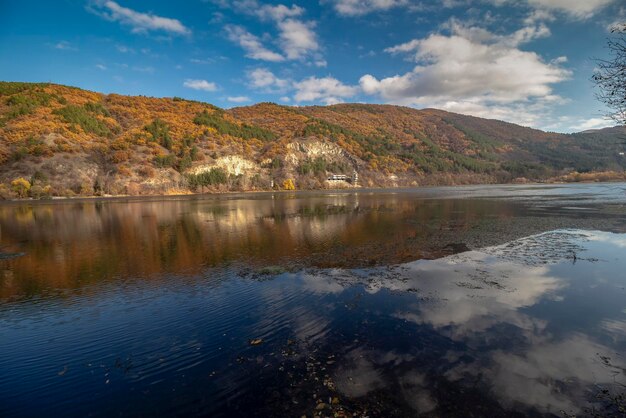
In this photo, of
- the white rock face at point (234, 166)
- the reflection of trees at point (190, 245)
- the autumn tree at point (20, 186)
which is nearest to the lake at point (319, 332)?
the reflection of trees at point (190, 245)

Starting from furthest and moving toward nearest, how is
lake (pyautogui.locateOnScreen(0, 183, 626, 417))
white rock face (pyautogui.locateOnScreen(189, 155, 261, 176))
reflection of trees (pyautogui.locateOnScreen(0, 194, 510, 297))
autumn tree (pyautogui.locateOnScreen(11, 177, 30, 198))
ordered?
1. white rock face (pyautogui.locateOnScreen(189, 155, 261, 176))
2. autumn tree (pyautogui.locateOnScreen(11, 177, 30, 198))
3. reflection of trees (pyautogui.locateOnScreen(0, 194, 510, 297))
4. lake (pyautogui.locateOnScreen(0, 183, 626, 417))

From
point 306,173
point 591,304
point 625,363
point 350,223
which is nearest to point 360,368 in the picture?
point 625,363

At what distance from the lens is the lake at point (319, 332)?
27.2 feet

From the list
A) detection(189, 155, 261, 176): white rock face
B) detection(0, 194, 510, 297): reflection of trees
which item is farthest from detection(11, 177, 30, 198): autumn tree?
detection(0, 194, 510, 297): reflection of trees

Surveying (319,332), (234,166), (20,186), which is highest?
(234,166)

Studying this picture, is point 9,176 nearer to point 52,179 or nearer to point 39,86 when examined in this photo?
point 52,179

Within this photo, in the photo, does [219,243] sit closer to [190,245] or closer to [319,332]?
[190,245]

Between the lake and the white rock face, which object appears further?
the white rock face

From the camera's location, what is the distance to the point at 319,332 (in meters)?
12.0

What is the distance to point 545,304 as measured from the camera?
1423 cm

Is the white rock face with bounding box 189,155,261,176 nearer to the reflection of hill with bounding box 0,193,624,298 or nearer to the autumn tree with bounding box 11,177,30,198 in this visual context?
the autumn tree with bounding box 11,177,30,198

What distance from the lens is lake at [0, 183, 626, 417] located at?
27.2ft

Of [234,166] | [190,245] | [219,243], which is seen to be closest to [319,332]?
[219,243]

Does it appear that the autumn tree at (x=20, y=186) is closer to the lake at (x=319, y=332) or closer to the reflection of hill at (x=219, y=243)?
the reflection of hill at (x=219, y=243)
